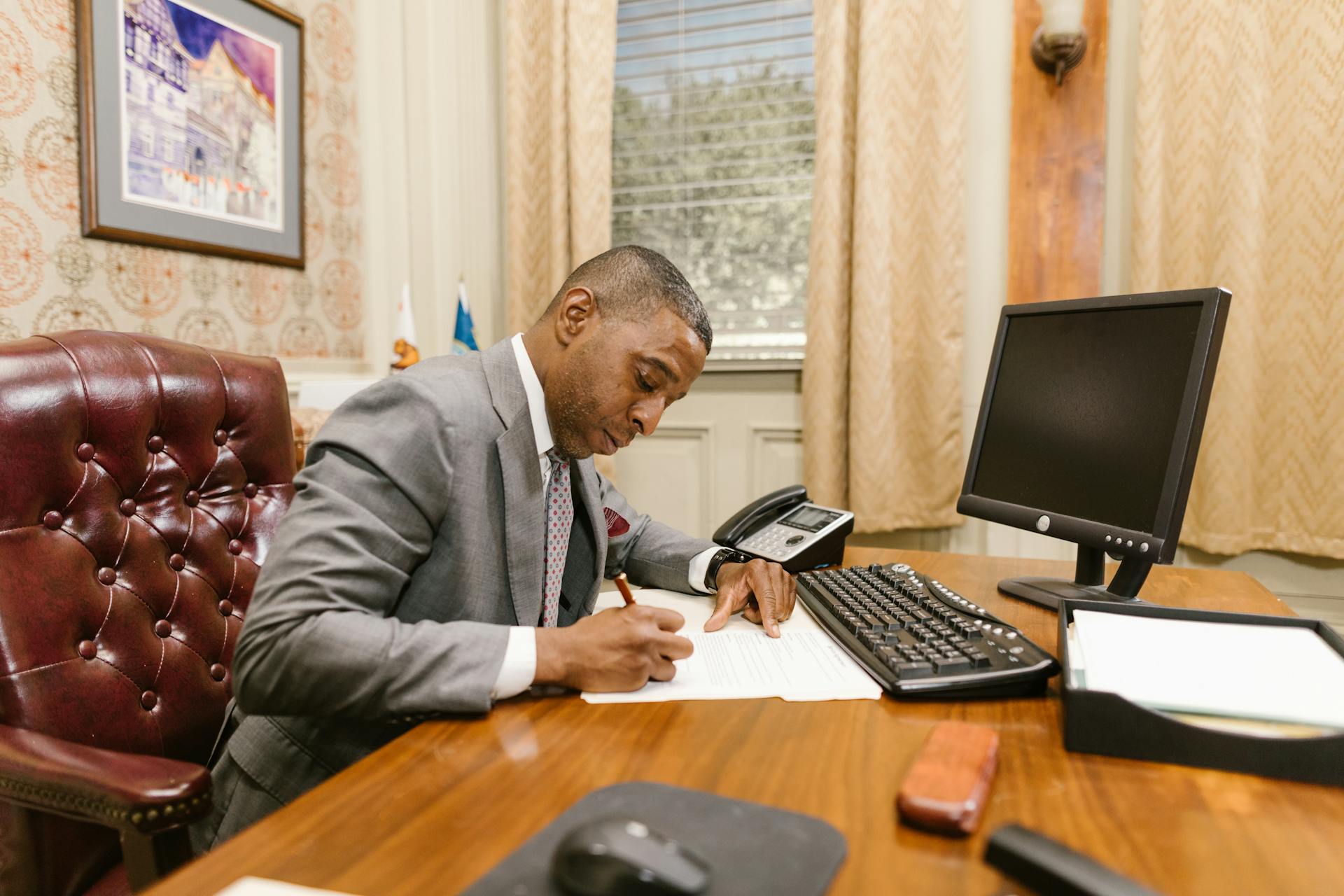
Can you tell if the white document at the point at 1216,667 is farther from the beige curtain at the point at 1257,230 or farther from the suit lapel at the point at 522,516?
the beige curtain at the point at 1257,230

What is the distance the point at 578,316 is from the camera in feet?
3.83

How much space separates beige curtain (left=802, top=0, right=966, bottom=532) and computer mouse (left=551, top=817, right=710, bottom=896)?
7.43 ft

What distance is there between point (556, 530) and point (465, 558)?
0.20 m

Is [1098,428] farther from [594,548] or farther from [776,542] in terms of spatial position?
[594,548]

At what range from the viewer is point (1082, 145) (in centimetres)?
258

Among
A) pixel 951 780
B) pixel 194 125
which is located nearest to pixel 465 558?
pixel 951 780

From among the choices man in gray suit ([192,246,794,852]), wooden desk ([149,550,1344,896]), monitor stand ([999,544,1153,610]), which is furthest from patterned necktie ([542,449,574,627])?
monitor stand ([999,544,1153,610])

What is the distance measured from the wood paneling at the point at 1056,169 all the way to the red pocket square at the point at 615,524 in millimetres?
1779

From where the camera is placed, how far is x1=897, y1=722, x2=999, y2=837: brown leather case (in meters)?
0.60

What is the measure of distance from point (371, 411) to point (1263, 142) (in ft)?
8.44

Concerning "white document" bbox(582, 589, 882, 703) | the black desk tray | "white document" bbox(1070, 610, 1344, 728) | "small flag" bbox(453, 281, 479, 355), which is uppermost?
"small flag" bbox(453, 281, 479, 355)

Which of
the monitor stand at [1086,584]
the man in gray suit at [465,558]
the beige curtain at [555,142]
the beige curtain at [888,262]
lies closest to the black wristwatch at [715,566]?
the man in gray suit at [465,558]

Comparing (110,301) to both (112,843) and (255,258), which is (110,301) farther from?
(112,843)

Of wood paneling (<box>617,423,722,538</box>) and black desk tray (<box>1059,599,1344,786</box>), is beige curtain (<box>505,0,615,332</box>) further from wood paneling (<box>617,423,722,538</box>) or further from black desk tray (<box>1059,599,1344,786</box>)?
black desk tray (<box>1059,599,1344,786</box>)
